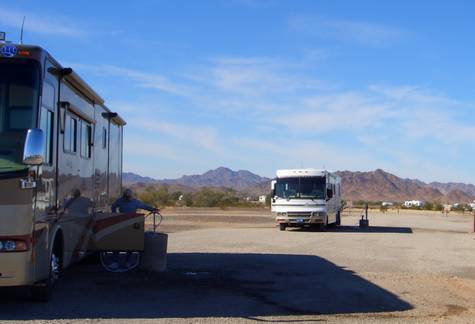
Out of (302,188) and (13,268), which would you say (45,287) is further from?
(302,188)

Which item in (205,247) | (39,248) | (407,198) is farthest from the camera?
(407,198)

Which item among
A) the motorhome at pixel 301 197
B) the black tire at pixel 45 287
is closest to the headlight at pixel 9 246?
the black tire at pixel 45 287

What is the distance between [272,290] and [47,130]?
492cm

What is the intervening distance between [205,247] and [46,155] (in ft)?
39.2

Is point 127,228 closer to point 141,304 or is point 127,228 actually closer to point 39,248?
point 141,304

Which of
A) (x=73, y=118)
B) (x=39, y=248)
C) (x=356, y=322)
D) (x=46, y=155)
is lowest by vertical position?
(x=356, y=322)

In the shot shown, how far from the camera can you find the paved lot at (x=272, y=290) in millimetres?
9789

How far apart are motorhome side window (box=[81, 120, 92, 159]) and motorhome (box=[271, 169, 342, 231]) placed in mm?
18848

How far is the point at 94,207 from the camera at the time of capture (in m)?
13.3

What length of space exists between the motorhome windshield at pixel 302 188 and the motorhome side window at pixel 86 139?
1892cm

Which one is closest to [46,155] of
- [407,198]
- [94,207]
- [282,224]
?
[94,207]

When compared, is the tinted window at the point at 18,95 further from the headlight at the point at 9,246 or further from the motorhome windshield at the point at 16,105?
the headlight at the point at 9,246

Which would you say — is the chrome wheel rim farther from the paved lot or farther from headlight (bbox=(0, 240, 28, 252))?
headlight (bbox=(0, 240, 28, 252))

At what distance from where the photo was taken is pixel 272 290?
40.4ft
